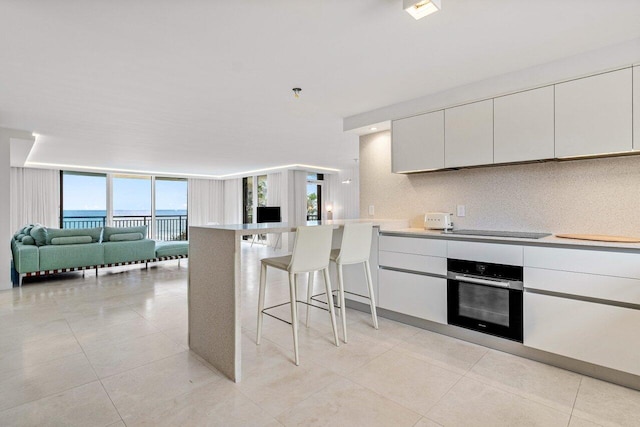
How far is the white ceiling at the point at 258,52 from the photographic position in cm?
188

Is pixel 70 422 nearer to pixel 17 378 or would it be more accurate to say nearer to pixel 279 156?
pixel 17 378

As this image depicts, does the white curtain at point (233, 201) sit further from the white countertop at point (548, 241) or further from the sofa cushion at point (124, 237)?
the white countertop at point (548, 241)

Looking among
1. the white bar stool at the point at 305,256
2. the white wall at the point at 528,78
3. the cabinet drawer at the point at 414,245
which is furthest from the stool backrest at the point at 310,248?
the white wall at the point at 528,78

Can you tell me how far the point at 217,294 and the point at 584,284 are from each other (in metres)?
2.50

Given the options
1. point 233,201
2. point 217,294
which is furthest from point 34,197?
point 217,294

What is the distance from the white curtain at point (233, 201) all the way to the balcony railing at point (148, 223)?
55.7 inches

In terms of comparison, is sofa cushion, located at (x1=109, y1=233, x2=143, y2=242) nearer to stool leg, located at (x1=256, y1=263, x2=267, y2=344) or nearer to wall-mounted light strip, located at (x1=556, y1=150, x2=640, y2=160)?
stool leg, located at (x1=256, y1=263, x2=267, y2=344)

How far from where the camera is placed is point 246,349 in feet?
8.37

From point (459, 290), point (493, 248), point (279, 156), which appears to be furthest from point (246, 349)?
point (279, 156)

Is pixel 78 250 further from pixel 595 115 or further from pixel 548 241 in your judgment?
pixel 595 115

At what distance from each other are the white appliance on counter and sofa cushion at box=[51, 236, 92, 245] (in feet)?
18.0

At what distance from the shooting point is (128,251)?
568 cm

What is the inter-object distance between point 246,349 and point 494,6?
9.53ft

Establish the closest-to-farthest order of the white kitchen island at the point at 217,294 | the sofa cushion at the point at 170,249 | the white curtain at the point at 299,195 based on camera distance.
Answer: the white kitchen island at the point at 217,294 < the sofa cushion at the point at 170,249 < the white curtain at the point at 299,195
